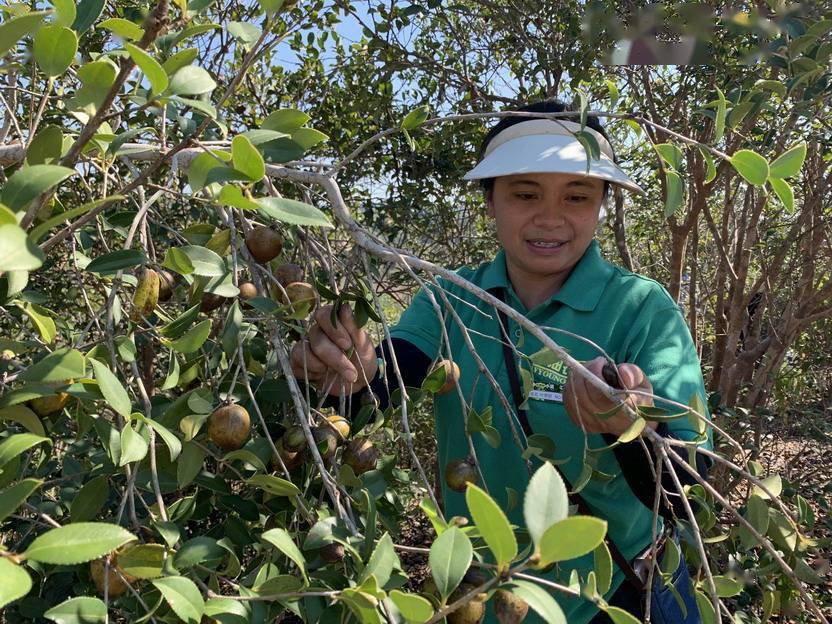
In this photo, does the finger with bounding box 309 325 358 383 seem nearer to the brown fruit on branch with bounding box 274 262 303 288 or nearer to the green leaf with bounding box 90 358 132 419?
the brown fruit on branch with bounding box 274 262 303 288

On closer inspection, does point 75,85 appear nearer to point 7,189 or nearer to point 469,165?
point 7,189

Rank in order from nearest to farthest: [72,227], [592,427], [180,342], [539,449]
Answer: [72,227] < [180,342] < [539,449] < [592,427]

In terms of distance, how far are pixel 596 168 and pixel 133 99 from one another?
968mm

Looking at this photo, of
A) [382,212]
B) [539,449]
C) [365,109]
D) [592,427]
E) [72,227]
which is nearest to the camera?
[72,227]

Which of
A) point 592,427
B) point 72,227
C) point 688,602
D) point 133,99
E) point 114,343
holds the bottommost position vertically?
point 688,602

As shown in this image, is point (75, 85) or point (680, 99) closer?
point (75, 85)

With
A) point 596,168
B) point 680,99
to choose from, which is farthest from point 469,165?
point 596,168

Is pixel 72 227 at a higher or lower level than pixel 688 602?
higher

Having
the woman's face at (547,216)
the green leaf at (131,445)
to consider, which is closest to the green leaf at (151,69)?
the green leaf at (131,445)

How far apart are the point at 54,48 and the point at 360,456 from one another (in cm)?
65

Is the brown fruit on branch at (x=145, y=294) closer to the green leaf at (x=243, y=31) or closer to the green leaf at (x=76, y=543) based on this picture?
the green leaf at (x=243, y=31)

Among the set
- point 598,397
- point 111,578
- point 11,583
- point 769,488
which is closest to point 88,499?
point 111,578

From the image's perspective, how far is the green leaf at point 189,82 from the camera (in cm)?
65

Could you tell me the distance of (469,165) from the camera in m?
3.27
